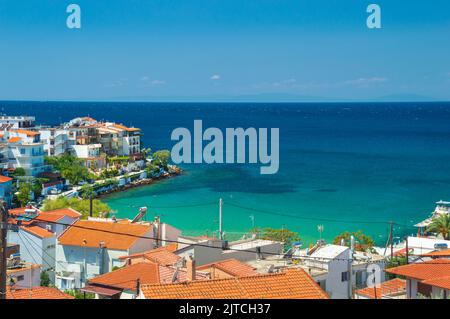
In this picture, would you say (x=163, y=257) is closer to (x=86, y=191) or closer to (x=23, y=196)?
(x=23, y=196)

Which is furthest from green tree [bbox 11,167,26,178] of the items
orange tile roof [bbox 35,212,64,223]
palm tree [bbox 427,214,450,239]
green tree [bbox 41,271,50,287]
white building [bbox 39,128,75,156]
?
palm tree [bbox 427,214,450,239]

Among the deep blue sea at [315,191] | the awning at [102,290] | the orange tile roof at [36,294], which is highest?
the orange tile roof at [36,294]

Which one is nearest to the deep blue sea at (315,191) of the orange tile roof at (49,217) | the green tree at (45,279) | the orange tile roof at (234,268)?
the orange tile roof at (49,217)

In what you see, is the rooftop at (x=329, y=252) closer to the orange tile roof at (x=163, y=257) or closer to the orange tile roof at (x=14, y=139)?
the orange tile roof at (x=163, y=257)

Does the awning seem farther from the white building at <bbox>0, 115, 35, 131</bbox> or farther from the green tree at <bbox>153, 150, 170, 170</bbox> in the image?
the white building at <bbox>0, 115, 35, 131</bbox>

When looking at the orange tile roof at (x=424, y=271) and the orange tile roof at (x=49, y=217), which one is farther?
the orange tile roof at (x=49, y=217)

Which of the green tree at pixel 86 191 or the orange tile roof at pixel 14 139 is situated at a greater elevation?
the orange tile roof at pixel 14 139
